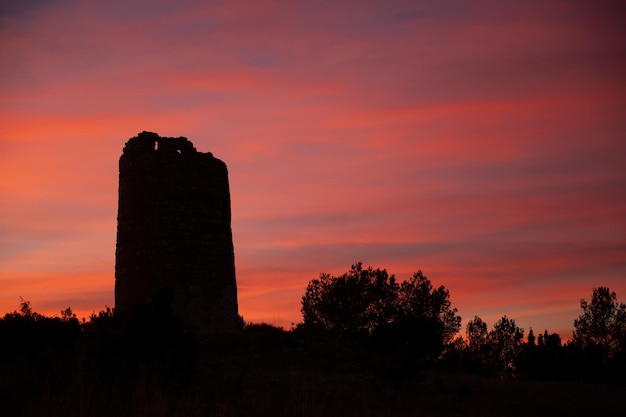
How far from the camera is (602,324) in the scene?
43.7 meters

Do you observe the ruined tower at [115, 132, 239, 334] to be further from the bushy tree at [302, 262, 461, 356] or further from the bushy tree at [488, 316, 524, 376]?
the bushy tree at [488, 316, 524, 376]

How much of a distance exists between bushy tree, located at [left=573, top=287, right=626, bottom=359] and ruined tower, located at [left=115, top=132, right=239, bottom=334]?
91.2 feet

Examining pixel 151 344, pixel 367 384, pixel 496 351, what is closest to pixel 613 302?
pixel 496 351

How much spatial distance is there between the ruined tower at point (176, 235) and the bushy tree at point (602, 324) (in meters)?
27.8

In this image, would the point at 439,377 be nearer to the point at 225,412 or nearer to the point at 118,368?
the point at 118,368

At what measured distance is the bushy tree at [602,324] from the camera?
1700 inches

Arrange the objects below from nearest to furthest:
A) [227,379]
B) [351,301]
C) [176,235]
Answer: [227,379] < [176,235] < [351,301]

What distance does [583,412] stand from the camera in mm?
17234

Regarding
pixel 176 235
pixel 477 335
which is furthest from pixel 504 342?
pixel 176 235

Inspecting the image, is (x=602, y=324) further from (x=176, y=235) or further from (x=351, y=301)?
(x=176, y=235)

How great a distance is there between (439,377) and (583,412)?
15.0ft

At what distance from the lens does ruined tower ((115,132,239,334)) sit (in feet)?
72.9

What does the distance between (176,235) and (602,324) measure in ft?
101

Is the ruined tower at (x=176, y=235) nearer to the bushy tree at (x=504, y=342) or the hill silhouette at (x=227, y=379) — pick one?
the hill silhouette at (x=227, y=379)
